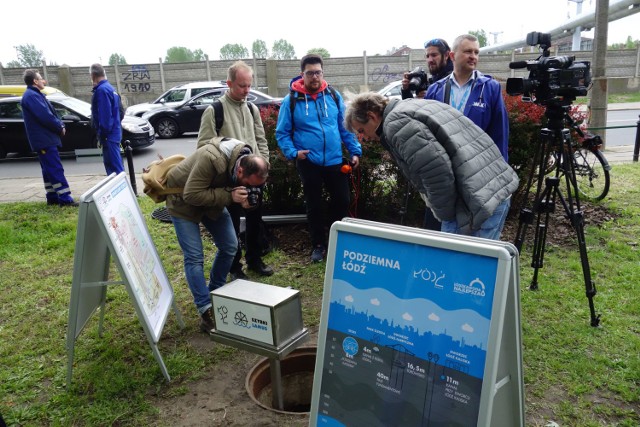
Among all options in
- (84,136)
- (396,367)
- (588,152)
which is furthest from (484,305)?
(84,136)

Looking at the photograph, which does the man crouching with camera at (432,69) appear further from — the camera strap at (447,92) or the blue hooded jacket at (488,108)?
the blue hooded jacket at (488,108)

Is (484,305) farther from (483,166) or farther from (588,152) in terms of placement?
(588,152)

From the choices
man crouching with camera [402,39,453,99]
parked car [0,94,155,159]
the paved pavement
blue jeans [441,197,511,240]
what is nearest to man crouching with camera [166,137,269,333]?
blue jeans [441,197,511,240]

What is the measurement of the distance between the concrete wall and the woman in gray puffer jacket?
77.8 feet

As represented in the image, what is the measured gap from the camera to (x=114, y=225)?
10.3ft

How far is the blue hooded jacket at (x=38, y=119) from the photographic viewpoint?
738 centimetres

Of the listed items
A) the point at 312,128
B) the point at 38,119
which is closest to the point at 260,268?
the point at 312,128

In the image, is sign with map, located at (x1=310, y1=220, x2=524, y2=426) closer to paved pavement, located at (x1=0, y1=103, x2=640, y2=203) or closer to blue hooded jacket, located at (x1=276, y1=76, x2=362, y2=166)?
blue hooded jacket, located at (x1=276, y1=76, x2=362, y2=166)

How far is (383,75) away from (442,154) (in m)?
25.0

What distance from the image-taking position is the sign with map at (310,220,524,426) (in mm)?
1806

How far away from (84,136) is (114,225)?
35.8 feet

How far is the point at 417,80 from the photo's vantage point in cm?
481

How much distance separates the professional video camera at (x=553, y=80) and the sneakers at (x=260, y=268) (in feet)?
8.99

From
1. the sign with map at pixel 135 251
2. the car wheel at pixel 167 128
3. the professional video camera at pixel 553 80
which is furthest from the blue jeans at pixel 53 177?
the car wheel at pixel 167 128
